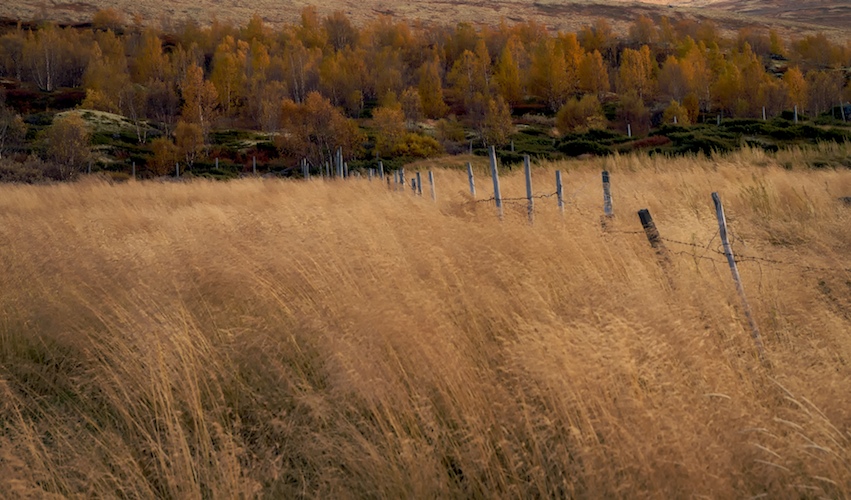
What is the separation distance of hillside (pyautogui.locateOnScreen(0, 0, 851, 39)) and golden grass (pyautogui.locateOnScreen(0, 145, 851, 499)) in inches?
4646

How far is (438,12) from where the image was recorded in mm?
141750

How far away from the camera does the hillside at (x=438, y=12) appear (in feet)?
369

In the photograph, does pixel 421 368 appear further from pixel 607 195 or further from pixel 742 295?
pixel 607 195

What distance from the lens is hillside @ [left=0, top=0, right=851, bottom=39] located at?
369ft

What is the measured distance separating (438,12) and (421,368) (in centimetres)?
15035

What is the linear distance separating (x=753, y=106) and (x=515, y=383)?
56685 millimetres

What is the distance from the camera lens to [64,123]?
34000 millimetres

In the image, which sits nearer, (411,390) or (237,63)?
(411,390)

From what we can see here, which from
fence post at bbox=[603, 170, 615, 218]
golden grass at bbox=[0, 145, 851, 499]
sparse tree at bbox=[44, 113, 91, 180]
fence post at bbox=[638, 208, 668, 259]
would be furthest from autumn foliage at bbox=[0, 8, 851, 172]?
fence post at bbox=[638, 208, 668, 259]

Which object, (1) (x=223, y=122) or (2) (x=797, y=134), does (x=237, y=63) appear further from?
(2) (x=797, y=134)

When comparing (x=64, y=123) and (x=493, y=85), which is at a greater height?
(x=493, y=85)

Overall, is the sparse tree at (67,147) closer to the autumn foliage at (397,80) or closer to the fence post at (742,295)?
the autumn foliage at (397,80)

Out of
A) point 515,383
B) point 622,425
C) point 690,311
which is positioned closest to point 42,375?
point 515,383

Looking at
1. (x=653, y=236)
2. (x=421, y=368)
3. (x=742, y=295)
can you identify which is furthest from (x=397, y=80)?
(x=421, y=368)
